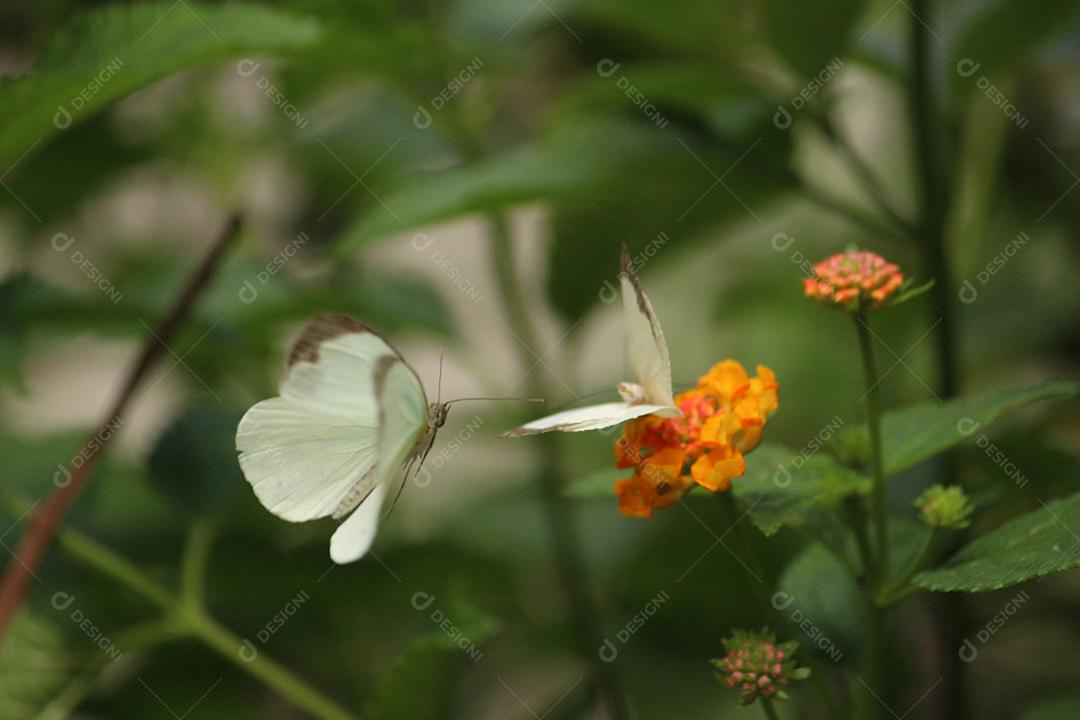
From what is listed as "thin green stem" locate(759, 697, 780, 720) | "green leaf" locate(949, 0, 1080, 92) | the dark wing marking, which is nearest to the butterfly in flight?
the dark wing marking

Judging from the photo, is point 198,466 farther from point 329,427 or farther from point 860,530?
point 860,530

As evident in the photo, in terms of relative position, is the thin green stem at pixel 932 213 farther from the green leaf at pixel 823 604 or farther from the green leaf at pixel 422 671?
the green leaf at pixel 422 671

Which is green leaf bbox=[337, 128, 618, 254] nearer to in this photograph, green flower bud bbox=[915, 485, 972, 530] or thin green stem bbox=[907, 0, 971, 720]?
thin green stem bbox=[907, 0, 971, 720]

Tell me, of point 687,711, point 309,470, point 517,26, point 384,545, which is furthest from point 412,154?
point 309,470

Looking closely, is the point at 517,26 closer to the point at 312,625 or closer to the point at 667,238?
the point at 667,238

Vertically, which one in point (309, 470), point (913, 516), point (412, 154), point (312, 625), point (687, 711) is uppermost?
point (412, 154)

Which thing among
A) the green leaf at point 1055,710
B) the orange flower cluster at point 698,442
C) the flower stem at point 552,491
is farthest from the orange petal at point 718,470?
the flower stem at point 552,491
